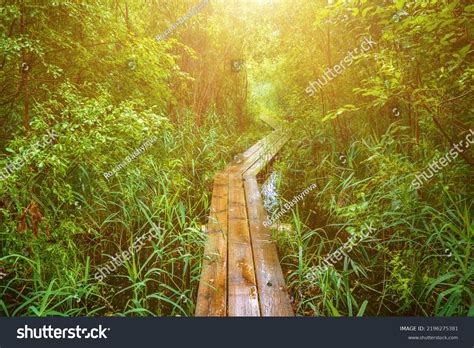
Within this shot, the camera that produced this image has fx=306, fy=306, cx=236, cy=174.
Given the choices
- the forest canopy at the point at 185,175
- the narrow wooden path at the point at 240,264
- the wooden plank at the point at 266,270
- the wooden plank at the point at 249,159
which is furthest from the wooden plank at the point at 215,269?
the wooden plank at the point at 249,159

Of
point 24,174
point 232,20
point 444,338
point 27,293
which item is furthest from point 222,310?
point 232,20

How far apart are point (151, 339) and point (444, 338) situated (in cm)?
171

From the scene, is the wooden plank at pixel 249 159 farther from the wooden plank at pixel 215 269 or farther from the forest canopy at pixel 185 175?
the wooden plank at pixel 215 269

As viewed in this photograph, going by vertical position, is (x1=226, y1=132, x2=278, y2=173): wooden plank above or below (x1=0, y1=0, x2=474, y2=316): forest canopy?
above

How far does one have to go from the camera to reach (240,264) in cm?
266

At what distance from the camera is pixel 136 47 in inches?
125

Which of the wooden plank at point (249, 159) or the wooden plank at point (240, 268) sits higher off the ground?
the wooden plank at point (249, 159)

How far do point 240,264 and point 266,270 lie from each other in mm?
Result: 231

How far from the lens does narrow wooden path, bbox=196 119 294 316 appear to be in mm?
2146

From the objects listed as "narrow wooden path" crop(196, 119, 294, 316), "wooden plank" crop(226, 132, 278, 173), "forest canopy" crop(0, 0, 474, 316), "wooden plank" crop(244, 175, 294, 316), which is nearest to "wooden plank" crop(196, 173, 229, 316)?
"narrow wooden path" crop(196, 119, 294, 316)

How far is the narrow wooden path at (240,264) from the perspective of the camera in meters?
2.15

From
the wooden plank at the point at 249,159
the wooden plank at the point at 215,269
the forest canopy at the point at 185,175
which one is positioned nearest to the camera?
the wooden plank at the point at 215,269

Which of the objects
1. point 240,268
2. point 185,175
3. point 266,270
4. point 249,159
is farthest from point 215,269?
point 249,159

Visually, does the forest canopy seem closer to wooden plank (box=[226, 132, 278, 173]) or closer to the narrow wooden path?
the narrow wooden path
